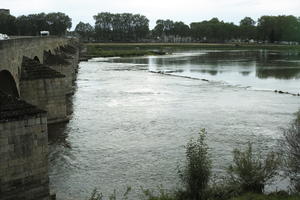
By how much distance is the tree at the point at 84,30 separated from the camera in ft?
525

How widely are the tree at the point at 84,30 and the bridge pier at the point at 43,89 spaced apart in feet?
460

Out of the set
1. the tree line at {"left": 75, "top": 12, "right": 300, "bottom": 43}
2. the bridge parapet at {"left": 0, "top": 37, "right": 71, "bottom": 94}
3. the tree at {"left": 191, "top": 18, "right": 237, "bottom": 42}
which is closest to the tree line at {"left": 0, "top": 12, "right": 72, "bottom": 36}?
the tree line at {"left": 75, "top": 12, "right": 300, "bottom": 43}

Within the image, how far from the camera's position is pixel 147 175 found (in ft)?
47.8

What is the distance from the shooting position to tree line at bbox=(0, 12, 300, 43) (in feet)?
447

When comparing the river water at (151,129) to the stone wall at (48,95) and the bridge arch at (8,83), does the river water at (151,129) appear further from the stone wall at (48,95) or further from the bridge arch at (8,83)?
the bridge arch at (8,83)

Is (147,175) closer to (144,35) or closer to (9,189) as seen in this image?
(9,189)

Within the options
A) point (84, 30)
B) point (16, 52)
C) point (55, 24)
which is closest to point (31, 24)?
point (55, 24)

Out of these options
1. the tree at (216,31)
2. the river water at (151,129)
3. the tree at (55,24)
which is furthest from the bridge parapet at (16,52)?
the tree at (216,31)

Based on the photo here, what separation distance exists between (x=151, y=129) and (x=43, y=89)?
6013 millimetres

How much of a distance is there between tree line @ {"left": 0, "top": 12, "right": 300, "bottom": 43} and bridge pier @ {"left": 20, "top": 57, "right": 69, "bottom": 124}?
102 metres

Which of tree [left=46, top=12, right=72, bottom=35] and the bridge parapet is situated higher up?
tree [left=46, top=12, right=72, bottom=35]

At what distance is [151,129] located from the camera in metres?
21.2

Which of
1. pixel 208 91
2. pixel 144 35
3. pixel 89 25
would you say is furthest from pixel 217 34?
pixel 208 91

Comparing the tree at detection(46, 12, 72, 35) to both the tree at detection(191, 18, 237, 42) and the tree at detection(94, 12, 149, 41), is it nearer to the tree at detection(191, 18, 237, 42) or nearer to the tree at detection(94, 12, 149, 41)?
the tree at detection(94, 12, 149, 41)
